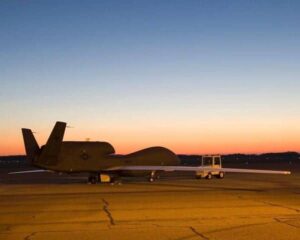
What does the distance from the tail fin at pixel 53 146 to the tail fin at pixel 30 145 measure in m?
1.74

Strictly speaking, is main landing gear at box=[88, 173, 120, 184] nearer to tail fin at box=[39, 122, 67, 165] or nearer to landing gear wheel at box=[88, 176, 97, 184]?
landing gear wheel at box=[88, 176, 97, 184]

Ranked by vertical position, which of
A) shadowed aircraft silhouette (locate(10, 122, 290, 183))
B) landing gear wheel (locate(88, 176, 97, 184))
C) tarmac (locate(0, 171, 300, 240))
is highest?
shadowed aircraft silhouette (locate(10, 122, 290, 183))

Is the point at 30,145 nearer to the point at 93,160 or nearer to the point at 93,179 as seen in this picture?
the point at 93,160

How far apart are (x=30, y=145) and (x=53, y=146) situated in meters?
3.25

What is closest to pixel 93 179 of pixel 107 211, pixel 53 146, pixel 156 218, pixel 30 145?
pixel 30 145

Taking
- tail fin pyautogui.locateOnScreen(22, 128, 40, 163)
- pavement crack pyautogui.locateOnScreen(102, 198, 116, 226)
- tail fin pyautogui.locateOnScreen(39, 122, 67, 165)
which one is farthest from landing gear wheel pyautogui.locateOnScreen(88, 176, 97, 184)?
pavement crack pyautogui.locateOnScreen(102, 198, 116, 226)

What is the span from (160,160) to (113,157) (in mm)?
4930

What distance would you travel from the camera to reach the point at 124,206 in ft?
68.7

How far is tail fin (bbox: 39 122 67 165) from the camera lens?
35.8 meters

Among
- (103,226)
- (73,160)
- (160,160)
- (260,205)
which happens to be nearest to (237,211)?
(260,205)

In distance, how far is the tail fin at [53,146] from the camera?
35.8 metres

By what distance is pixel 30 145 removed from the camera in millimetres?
38969

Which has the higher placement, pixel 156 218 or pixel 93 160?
pixel 93 160

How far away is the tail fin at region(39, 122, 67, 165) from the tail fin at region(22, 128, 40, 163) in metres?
1.74
